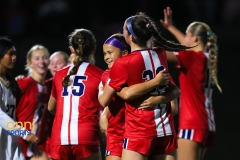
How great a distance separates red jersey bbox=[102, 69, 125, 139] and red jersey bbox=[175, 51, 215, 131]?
1.44 m

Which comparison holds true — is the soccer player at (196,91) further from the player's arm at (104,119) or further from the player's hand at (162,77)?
the player's hand at (162,77)

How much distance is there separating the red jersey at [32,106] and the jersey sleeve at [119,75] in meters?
2.02

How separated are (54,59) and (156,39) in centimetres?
265

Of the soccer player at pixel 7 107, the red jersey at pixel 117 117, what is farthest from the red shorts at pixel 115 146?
the soccer player at pixel 7 107

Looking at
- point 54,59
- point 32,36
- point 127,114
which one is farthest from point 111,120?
point 32,36

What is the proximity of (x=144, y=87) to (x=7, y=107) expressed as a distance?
1.61m

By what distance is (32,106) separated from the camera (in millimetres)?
6371

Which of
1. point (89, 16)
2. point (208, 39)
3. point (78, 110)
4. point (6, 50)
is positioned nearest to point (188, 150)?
point (208, 39)

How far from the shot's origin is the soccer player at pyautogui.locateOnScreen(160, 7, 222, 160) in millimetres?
6172

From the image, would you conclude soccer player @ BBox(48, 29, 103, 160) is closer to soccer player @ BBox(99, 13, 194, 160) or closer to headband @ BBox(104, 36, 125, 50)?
headband @ BBox(104, 36, 125, 50)

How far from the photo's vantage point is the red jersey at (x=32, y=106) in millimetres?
6336

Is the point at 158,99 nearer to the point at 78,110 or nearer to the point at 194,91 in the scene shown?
the point at 78,110

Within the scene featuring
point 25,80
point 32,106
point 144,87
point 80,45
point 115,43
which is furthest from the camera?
point 25,80

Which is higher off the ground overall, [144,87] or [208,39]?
[208,39]
